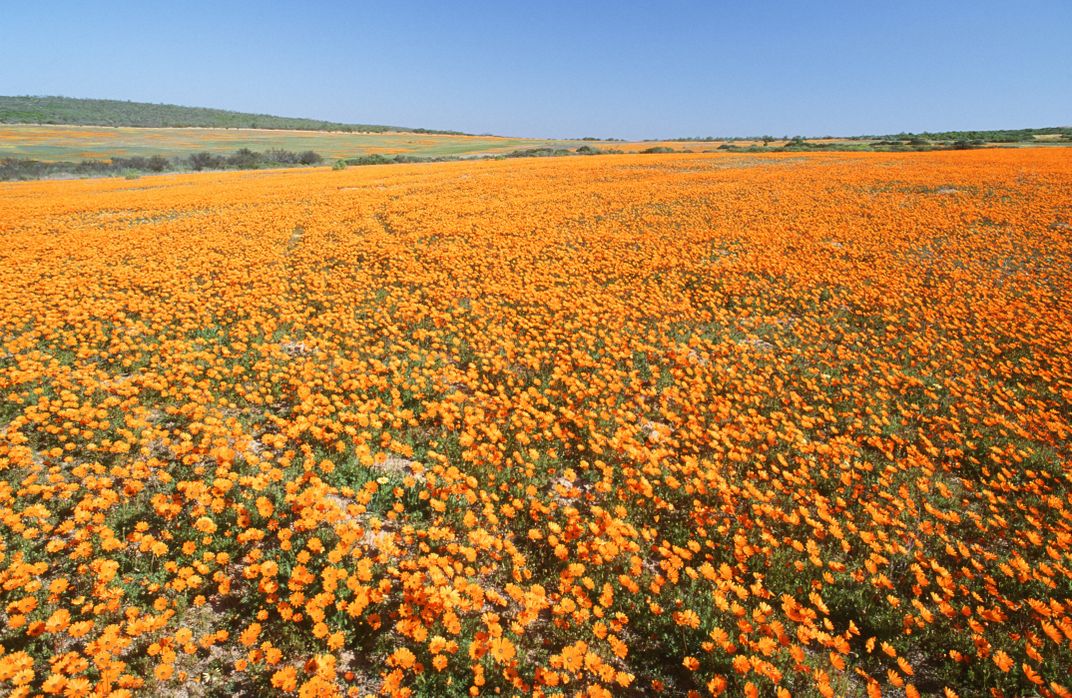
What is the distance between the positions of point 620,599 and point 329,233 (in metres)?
16.7

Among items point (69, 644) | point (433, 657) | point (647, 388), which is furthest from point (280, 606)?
point (647, 388)

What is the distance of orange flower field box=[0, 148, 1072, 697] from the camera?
343 cm

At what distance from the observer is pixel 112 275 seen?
11.1 metres


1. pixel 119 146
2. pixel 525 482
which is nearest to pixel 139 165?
pixel 119 146

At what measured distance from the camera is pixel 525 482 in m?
5.21

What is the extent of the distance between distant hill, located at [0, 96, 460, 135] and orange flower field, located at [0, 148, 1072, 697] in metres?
151

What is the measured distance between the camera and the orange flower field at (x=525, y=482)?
3.43 metres

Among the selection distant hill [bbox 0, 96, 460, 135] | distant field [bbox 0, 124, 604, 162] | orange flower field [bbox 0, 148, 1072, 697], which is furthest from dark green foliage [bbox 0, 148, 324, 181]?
distant hill [bbox 0, 96, 460, 135]

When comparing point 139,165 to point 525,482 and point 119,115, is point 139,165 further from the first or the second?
point 119,115

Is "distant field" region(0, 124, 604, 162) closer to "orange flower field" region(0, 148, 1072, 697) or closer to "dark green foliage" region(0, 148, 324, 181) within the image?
"dark green foliage" region(0, 148, 324, 181)

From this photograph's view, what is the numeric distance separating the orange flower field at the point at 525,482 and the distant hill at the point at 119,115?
15112 cm

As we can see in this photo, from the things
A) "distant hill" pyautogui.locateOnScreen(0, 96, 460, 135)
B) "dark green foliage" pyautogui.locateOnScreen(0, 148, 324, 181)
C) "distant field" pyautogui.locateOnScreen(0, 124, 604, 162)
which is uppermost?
"distant hill" pyautogui.locateOnScreen(0, 96, 460, 135)

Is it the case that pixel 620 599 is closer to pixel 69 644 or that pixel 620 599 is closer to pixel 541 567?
pixel 541 567

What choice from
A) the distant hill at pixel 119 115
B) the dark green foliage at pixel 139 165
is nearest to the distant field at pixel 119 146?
the dark green foliage at pixel 139 165
